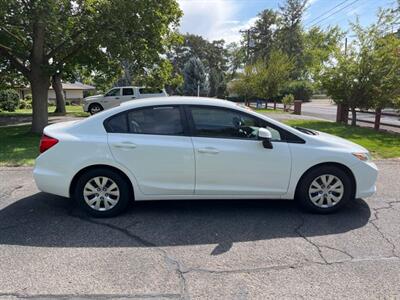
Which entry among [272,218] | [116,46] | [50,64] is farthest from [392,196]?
[50,64]

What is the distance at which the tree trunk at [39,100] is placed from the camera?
1189cm

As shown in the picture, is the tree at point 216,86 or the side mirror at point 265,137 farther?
the tree at point 216,86

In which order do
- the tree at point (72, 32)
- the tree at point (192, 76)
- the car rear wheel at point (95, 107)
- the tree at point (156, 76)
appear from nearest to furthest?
1. the tree at point (72, 32)
2. the tree at point (156, 76)
3. the car rear wheel at point (95, 107)
4. the tree at point (192, 76)

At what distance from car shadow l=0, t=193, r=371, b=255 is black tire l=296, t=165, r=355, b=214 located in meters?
0.11

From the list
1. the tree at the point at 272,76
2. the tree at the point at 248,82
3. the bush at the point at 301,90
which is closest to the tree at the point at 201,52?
the bush at the point at 301,90

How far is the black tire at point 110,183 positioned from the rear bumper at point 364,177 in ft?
9.78

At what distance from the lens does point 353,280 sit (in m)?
3.08

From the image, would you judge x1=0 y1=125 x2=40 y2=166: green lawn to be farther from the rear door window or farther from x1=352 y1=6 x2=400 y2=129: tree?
x1=352 y1=6 x2=400 y2=129: tree

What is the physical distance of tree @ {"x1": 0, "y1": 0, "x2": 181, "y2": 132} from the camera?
31.2 feet

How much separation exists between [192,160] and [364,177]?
7.49ft

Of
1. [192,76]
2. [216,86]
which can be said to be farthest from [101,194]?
[216,86]

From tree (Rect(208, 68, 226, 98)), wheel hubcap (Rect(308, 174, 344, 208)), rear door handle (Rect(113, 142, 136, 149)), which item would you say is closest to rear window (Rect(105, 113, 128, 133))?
rear door handle (Rect(113, 142, 136, 149))

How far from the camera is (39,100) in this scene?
476 inches

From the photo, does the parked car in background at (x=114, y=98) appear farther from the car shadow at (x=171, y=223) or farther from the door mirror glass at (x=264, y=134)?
the door mirror glass at (x=264, y=134)
